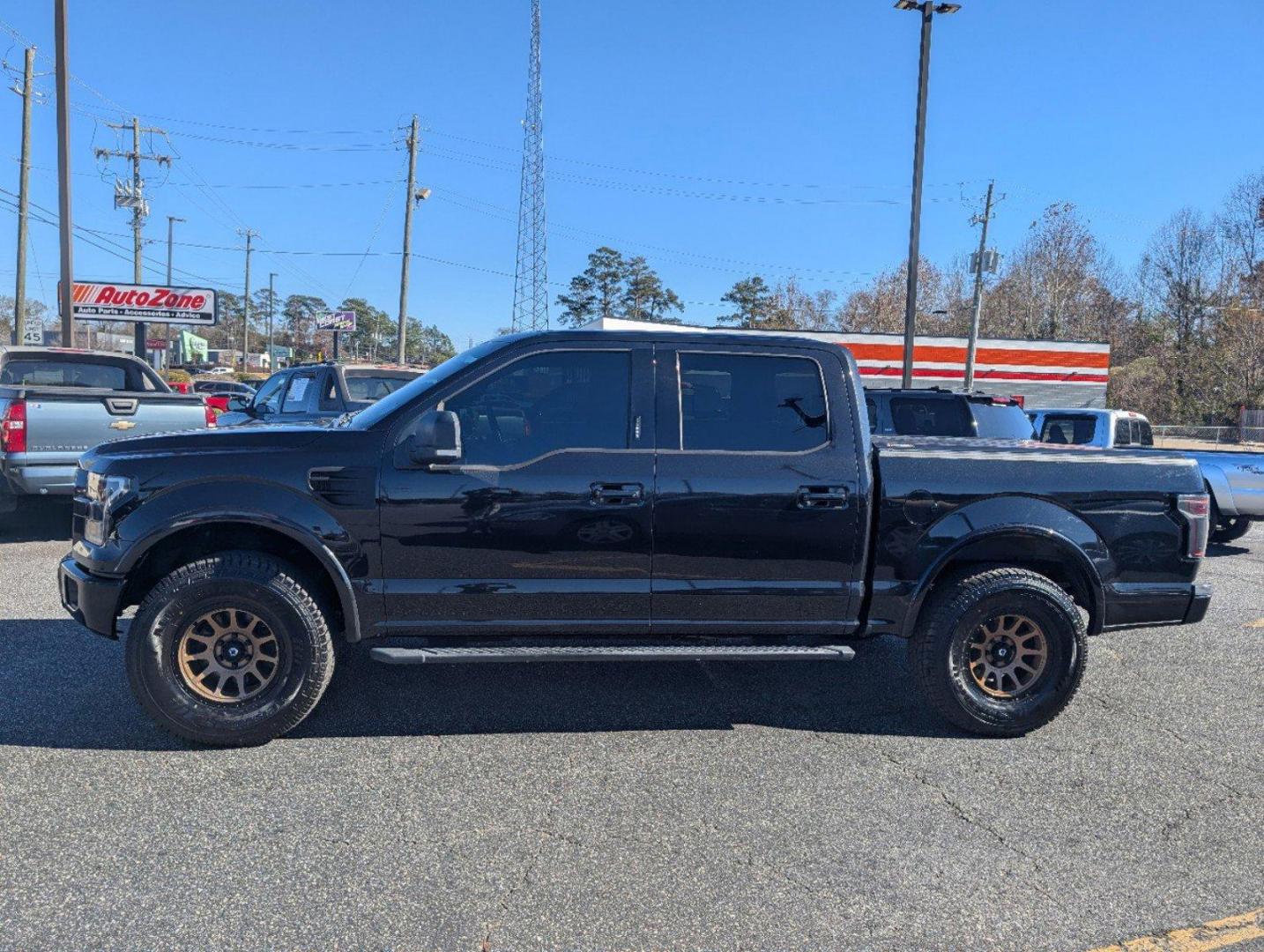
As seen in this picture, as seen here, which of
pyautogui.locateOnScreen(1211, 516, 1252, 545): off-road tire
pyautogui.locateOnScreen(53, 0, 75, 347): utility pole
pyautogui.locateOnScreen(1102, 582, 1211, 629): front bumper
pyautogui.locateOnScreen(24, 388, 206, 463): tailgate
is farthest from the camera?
pyautogui.locateOnScreen(53, 0, 75, 347): utility pole

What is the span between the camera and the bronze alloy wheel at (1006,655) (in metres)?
4.39

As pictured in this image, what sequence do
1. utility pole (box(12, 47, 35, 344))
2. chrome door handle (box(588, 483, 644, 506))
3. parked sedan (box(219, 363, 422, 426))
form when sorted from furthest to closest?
utility pole (box(12, 47, 35, 344))
parked sedan (box(219, 363, 422, 426))
chrome door handle (box(588, 483, 644, 506))

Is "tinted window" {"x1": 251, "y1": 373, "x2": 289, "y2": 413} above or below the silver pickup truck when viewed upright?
above

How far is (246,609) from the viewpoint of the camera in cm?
396

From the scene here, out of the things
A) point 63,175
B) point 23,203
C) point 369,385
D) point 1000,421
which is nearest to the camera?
point 1000,421

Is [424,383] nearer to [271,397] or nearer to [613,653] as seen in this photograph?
Answer: [613,653]

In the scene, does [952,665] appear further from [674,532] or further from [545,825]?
[545,825]

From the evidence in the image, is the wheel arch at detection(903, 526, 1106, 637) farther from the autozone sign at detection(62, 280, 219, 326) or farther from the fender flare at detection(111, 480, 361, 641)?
the autozone sign at detection(62, 280, 219, 326)

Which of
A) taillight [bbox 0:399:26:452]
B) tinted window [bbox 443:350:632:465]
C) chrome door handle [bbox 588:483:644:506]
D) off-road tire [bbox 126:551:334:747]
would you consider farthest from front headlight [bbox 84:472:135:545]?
taillight [bbox 0:399:26:452]

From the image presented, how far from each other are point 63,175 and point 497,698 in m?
17.3

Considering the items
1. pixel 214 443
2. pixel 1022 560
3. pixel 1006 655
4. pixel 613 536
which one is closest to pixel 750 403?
pixel 613 536

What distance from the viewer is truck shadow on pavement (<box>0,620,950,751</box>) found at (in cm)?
424

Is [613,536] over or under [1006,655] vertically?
over

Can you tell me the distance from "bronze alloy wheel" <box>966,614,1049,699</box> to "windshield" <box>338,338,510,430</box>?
2787mm
